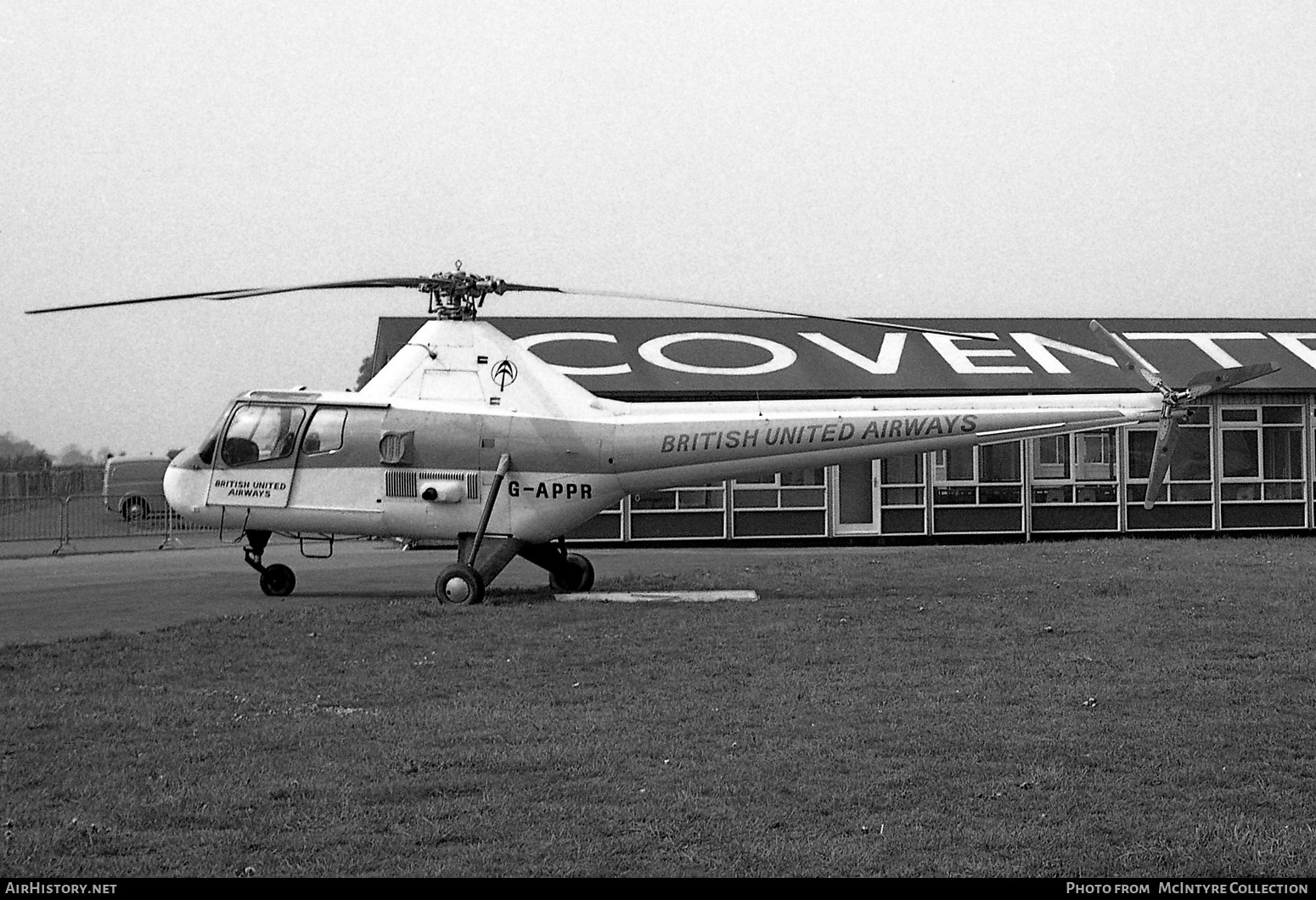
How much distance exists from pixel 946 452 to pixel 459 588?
43.7 ft

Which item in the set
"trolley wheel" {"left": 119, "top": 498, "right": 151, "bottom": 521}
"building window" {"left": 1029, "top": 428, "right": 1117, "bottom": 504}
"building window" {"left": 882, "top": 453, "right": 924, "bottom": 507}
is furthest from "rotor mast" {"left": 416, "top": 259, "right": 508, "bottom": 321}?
"trolley wheel" {"left": 119, "top": 498, "right": 151, "bottom": 521}

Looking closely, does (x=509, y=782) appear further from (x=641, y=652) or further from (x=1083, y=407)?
(x=1083, y=407)

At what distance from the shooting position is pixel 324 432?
15609 mm

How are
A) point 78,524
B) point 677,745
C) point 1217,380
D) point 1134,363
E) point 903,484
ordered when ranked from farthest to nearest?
1. point 78,524
2. point 903,484
3. point 1134,363
4. point 1217,380
5. point 677,745

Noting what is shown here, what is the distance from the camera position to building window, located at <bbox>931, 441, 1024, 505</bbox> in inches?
1004

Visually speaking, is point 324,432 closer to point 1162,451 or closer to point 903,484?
point 1162,451

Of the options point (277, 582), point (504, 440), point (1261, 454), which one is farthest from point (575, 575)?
point (1261, 454)

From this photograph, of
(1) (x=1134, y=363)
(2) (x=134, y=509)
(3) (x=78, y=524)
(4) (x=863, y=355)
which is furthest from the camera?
(2) (x=134, y=509)

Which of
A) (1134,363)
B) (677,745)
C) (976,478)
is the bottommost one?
(677,745)

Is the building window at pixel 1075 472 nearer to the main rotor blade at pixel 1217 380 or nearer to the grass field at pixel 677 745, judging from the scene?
the main rotor blade at pixel 1217 380

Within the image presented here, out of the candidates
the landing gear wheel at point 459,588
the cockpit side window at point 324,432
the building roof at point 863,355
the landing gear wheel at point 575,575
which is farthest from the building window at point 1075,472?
the cockpit side window at point 324,432

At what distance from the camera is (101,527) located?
1244 inches

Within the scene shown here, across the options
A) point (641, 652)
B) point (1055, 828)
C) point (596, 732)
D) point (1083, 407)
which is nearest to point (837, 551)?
point (1083, 407)

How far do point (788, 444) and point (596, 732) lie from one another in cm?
766
